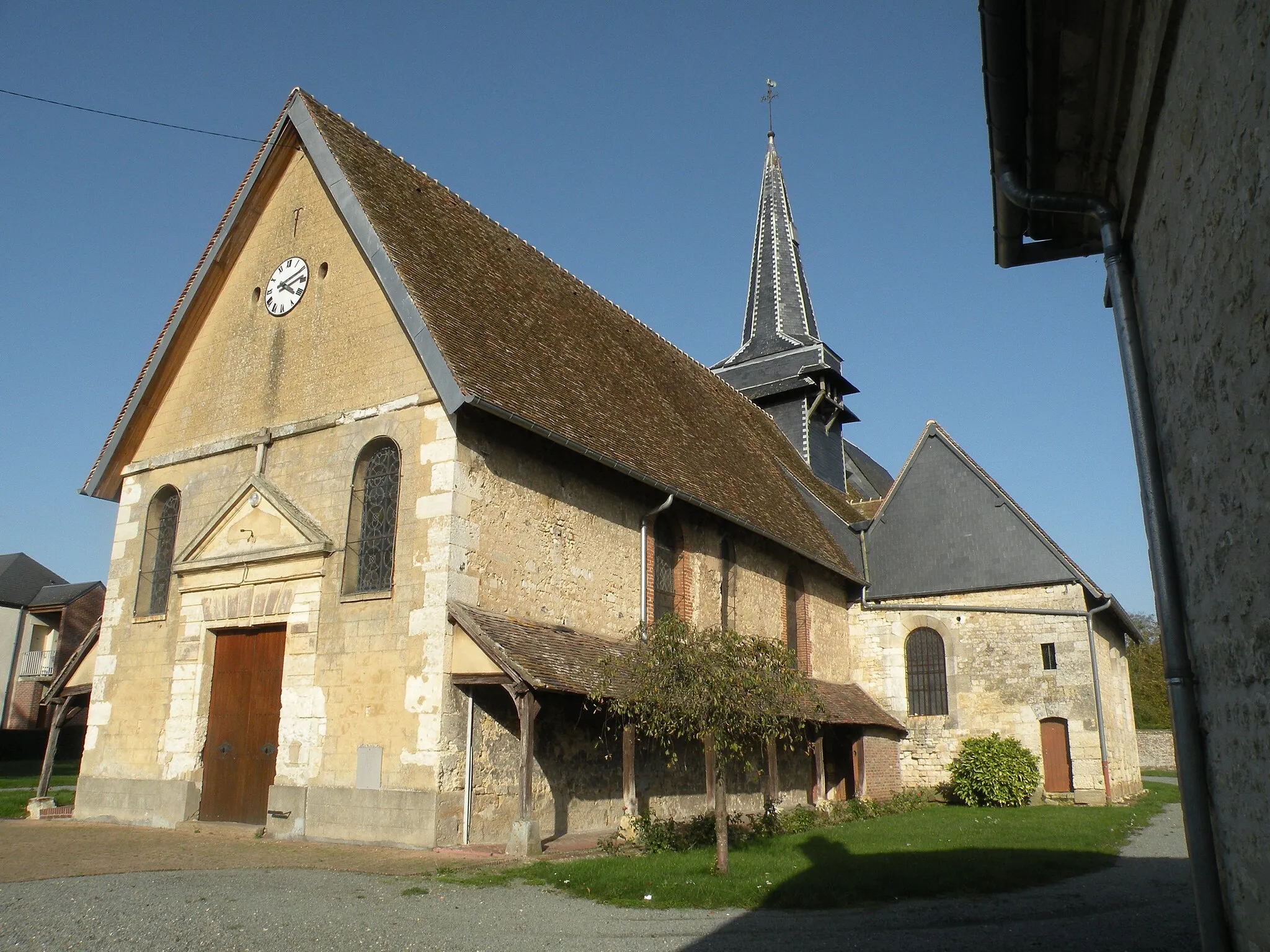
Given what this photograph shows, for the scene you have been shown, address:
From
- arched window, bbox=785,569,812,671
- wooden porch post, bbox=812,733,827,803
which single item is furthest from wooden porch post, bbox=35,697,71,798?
wooden porch post, bbox=812,733,827,803

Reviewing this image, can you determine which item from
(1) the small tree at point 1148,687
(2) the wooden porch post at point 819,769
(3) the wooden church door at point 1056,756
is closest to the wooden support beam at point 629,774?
(2) the wooden porch post at point 819,769

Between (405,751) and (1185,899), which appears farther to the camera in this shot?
(405,751)

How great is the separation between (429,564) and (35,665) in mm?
31724

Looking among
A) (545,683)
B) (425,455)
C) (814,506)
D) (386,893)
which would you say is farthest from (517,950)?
(814,506)

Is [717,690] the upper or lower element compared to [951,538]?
lower

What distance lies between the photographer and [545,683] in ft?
33.7

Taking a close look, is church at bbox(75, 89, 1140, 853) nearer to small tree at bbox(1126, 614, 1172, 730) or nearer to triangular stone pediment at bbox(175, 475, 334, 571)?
triangular stone pediment at bbox(175, 475, 334, 571)

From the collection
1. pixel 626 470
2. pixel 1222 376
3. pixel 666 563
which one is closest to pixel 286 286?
pixel 626 470

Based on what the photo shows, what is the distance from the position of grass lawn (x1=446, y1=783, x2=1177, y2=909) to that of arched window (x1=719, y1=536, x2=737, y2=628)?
3541mm

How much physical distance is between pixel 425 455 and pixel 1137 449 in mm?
8068

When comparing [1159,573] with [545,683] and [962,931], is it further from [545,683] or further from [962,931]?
[545,683]

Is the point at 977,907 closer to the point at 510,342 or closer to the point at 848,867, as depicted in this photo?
the point at 848,867

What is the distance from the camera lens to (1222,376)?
398cm

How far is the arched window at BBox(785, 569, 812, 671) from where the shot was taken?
1816 cm
